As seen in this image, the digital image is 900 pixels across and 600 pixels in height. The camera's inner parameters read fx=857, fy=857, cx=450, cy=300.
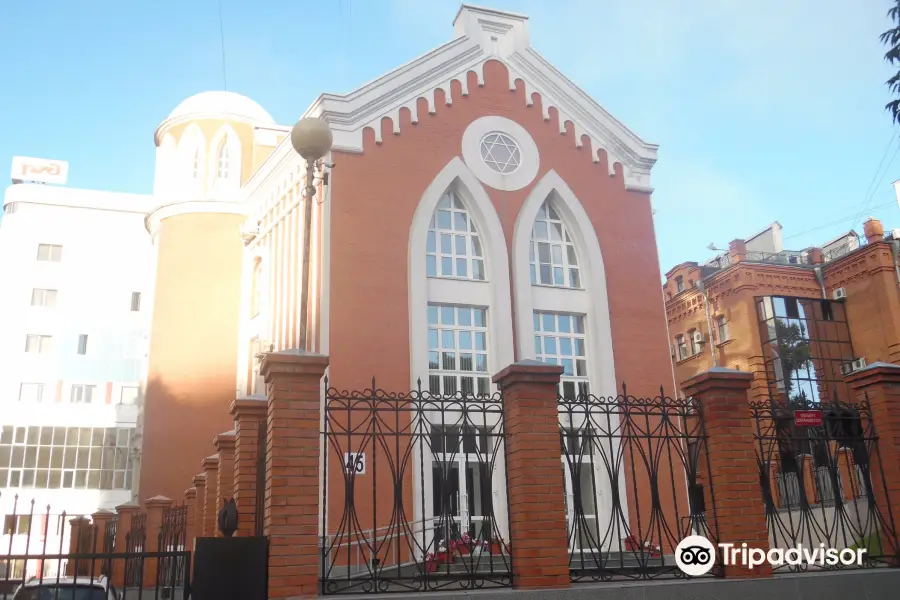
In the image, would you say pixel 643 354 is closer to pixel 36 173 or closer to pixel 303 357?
pixel 303 357

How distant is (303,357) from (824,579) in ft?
16.4

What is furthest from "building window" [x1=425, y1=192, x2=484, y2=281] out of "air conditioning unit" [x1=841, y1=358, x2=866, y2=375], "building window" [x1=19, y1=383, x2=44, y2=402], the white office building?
"building window" [x1=19, y1=383, x2=44, y2=402]

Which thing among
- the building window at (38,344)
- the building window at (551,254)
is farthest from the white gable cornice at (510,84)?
the building window at (38,344)

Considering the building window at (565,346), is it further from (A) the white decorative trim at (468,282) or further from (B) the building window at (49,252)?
(B) the building window at (49,252)

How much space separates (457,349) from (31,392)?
28.2 metres

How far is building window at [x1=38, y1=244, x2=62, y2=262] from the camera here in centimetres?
4203

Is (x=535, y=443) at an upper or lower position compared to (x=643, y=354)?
lower

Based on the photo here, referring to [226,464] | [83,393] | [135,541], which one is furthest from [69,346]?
[226,464]

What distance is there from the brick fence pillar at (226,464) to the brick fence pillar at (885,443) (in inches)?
278

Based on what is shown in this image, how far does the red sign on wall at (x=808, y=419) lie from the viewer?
27.4 feet

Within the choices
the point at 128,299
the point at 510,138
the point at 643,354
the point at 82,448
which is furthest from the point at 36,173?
the point at 643,354

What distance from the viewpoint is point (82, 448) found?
1452 inches

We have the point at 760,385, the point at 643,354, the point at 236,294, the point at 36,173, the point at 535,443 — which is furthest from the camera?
the point at 36,173

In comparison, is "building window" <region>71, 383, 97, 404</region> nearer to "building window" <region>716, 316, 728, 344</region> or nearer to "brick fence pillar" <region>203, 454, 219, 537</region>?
"building window" <region>716, 316, 728, 344</region>
